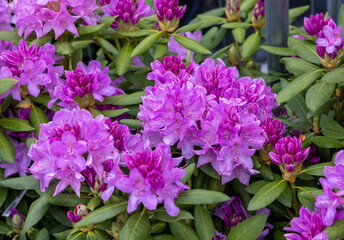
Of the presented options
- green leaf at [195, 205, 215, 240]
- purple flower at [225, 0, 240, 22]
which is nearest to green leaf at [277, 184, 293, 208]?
green leaf at [195, 205, 215, 240]

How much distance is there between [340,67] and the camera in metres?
1.55

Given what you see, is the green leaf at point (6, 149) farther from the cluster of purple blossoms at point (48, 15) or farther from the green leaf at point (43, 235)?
the cluster of purple blossoms at point (48, 15)

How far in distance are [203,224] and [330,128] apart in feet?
1.69

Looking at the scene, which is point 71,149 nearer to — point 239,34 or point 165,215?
point 165,215

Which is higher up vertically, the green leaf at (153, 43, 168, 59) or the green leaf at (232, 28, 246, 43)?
the green leaf at (153, 43, 168, 59)

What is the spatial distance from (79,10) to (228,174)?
801mm

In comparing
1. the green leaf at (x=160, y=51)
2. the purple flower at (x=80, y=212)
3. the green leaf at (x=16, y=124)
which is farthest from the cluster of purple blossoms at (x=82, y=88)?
the purple flower at (x=80, y=212)

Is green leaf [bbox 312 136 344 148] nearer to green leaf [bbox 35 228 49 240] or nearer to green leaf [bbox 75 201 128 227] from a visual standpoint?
green leaf [bbox 75 201 128 227]

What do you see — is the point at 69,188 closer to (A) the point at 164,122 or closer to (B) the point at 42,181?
(B) the point at 42,181

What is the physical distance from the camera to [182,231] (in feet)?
4.45

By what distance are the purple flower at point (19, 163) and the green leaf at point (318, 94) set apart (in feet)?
3.22

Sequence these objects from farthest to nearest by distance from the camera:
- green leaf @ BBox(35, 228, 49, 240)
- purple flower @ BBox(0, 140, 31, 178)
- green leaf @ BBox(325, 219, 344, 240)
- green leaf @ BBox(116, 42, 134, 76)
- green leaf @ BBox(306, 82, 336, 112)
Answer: green leaf @ BBox(116, 42, 134, 76), purple flower @ BBox(0, 140, 31, 178), green leaf @ BBox(35, 228, 49, 240), green leaf @ BBox(306, 82, 336, 112), green leaf @ BBox(325, 219, 344, 240)

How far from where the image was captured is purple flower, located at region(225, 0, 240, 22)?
2152 millimetres

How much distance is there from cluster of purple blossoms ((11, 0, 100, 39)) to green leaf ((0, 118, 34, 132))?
0.30 metres
